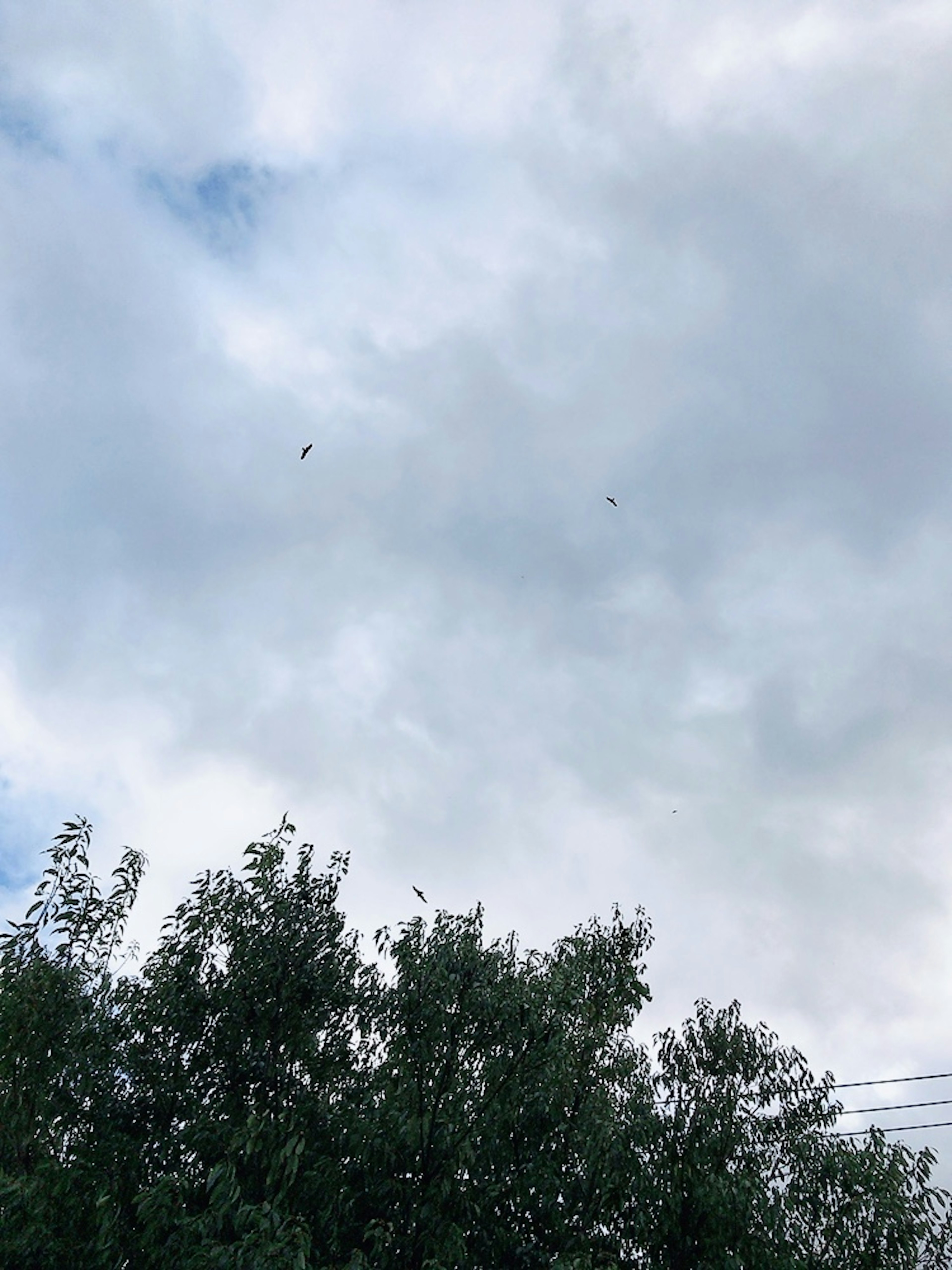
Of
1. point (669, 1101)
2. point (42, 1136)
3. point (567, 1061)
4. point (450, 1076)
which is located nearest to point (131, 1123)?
point (42, 1136)

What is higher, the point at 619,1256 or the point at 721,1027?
the point at 721,1027

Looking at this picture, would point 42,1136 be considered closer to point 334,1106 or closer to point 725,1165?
point 334,1106

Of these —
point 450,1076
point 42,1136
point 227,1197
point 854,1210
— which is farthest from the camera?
point 854,1210

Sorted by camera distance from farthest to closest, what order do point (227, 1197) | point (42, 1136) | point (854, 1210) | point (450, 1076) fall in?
point (854, 1210) → point (450, 1076) → point (42, 1136) → point (227, 1197)

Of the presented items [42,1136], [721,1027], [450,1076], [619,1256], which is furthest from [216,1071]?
[721,1027]

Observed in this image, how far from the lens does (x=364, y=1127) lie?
1655 centimetres

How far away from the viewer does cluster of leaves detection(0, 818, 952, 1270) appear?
50.0 ft

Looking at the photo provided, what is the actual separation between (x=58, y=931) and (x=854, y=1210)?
15.5m

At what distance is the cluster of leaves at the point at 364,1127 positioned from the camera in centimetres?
1524

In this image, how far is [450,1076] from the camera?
55.7 ft

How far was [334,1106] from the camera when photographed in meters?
17.4

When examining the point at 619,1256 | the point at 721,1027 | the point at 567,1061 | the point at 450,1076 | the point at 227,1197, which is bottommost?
the point at 227,1197

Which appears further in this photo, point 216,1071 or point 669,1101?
point 669,1101

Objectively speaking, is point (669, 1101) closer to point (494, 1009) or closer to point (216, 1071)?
point (494, 1009)
